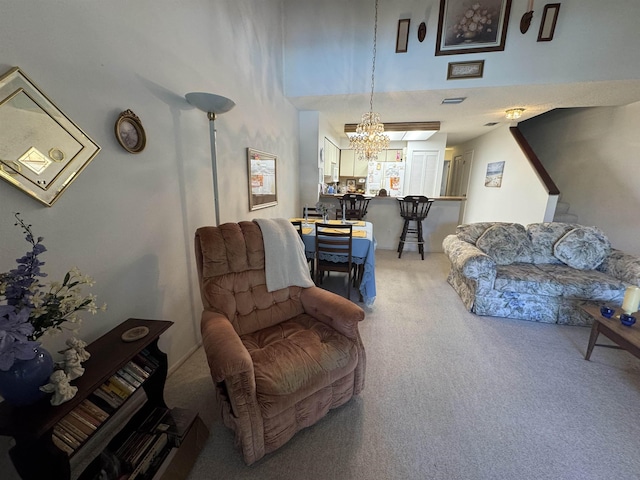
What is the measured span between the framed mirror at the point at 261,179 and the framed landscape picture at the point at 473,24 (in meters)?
2.44

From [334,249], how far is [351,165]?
4.67 metres

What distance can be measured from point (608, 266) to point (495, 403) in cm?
215

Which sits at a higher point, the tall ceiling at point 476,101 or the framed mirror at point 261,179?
the tall ceiling at point 476,101

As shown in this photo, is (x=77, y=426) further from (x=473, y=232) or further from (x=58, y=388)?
(x=473, y=232)

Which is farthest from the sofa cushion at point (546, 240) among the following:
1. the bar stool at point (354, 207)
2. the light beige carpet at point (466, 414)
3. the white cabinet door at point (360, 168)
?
the white cabinet door at point (360, 168)

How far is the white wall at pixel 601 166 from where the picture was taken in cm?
346

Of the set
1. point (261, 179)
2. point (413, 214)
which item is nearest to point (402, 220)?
point (413, 214)

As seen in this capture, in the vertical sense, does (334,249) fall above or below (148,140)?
below

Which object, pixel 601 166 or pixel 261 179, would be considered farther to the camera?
pixel 601 166

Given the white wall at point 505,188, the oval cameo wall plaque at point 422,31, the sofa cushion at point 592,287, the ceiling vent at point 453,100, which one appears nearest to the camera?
the sofa cushion at point 592,287

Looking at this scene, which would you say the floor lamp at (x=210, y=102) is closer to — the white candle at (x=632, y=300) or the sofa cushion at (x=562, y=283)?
the sofa cushion at (x=562, y=283)

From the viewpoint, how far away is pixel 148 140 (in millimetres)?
1528

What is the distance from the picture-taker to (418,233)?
14.5 ft

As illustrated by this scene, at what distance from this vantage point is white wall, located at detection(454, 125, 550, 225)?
416 centimetres
